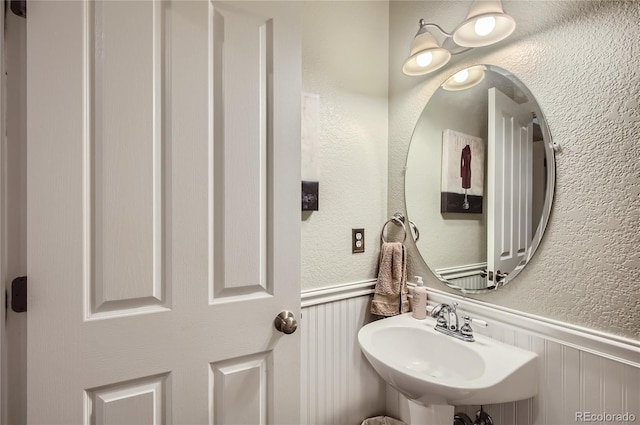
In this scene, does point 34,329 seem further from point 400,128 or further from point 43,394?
point 400,128

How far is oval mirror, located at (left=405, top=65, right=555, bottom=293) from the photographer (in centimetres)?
118

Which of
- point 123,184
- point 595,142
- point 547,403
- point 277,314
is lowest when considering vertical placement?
point 547,403

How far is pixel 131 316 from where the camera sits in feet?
2.77

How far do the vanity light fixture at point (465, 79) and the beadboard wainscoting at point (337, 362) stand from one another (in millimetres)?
985

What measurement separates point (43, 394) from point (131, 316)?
24 centimetres

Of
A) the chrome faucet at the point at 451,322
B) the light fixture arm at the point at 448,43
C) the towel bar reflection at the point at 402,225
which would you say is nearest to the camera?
the chrome faucet at the point at 451,322

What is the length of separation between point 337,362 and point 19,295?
1227mm

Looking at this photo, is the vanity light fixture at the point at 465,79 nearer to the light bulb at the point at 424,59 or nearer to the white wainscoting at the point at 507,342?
the light bulb at the point at 424,59

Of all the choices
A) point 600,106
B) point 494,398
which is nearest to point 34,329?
point 494,398

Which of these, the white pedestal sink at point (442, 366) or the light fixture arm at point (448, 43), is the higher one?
the light fixture arm at point (448, 43)

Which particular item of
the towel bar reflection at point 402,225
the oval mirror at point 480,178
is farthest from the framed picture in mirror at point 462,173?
the towel bar reflection at point 402,225

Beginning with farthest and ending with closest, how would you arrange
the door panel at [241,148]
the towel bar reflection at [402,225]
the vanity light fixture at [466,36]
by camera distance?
1. the towel bar reflection at [402,225]
2. the vanity light fixture at [466,36]
3. the door panel at [241,148]

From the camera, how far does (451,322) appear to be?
1.33 meters

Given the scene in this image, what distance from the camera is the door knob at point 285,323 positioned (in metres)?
1.01
